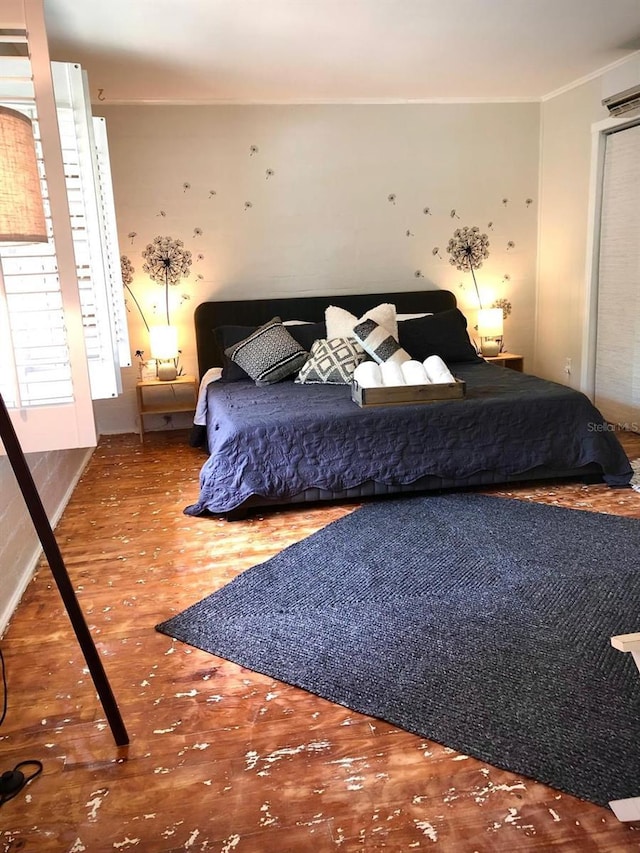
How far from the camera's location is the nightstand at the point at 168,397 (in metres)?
4.83

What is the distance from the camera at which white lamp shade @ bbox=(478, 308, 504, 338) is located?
5207 mm

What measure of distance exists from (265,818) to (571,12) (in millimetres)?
Result: 3719

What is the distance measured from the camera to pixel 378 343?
423cm

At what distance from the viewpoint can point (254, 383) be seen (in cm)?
438

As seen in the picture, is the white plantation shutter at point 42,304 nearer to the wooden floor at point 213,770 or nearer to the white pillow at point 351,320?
the wooden floor at point 213,770

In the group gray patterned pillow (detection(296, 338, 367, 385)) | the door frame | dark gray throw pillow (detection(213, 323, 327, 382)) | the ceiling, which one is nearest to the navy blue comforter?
gray patterned pillow (detection(296, 338, 367, 385))

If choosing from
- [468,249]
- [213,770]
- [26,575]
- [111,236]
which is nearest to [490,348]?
[468,249]

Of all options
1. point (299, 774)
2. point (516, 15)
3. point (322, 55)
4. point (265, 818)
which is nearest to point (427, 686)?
point (299, 774)

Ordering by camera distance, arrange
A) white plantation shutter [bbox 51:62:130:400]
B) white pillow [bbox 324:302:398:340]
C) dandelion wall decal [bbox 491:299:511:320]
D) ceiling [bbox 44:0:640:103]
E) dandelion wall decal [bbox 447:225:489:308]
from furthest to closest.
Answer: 1. dandelion wall decal [bbox 491:299:511:320]
2. dandelion wall decal [bbox 447:225:489:308]
3. white pillow [bbox 324:302:398:340]
4. ceiling [bbox 44:0:640:103]
5. white plantation shutter [bbox 51:62:130:400]

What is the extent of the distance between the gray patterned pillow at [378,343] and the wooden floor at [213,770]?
2108 mm

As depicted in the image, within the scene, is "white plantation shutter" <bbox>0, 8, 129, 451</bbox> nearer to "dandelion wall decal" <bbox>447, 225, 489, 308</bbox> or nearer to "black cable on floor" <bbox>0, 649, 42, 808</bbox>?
"black cable on floor" <bbox>0, 649, 42, 808</bbox>

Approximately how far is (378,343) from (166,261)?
182 centimetres

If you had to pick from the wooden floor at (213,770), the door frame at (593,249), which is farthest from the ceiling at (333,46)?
the wooden floor at (213,770)

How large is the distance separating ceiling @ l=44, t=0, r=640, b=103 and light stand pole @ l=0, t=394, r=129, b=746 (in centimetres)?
241
